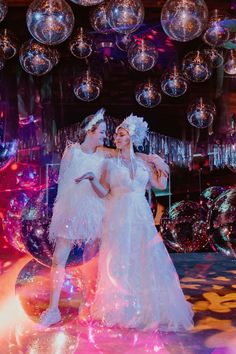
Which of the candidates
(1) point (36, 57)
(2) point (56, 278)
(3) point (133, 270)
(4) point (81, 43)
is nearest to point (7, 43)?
(1) point (36, 57)

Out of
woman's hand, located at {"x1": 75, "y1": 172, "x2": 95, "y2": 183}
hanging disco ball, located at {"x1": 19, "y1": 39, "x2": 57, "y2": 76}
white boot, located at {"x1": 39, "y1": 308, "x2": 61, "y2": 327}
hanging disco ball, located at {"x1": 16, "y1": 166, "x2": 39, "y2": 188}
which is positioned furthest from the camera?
hanging disco ball, located at {"x1": 16, "y1": 166, "x2": 39, "y2": 188}

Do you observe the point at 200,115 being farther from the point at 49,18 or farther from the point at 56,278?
the point at 56,278

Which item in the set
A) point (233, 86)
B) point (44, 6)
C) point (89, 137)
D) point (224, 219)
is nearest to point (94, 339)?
point (224, 219)

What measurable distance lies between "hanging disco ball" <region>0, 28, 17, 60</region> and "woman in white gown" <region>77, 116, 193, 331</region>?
1.95 m

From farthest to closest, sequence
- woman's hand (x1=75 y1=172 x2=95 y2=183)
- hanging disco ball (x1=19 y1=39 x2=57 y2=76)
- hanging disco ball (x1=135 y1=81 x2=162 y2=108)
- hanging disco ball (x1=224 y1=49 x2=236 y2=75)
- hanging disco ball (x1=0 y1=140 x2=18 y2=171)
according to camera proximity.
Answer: hanging disco ball (x1=135 y1=81 x2=162 y2=108)
hanging disco ball (x1=224 y1=49 x2=236 y2=75)
hanging disco ball (x1=19 y1=39 x2=57 y2=76)
hanging disco ball (x1=0 y1=140 x2=18 y2=171)
woman's hand (x1=75 y1=172 x2=95 y2=183)

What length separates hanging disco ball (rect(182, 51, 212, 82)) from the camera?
4.49 meters

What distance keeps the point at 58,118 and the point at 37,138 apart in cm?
41

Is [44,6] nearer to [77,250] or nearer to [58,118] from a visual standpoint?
[77,250]

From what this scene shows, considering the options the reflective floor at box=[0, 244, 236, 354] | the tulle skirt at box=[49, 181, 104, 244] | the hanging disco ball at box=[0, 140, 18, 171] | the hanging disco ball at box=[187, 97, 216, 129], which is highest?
the hanging disco ball at box=[187, 97, 216, 129]

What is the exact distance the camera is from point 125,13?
3232mm

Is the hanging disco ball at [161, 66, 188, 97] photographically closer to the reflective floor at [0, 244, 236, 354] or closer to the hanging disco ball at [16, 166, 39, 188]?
the hanging disco ball at [16, 166, 39, 188]

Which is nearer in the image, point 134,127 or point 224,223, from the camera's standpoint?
point 224,223

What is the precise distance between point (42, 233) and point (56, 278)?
42 centimetres

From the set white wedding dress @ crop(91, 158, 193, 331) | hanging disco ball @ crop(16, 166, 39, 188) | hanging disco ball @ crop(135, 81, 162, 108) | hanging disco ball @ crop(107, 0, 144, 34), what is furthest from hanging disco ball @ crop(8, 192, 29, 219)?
hanging disco ball @ crop(107, 0, 144, 34)
